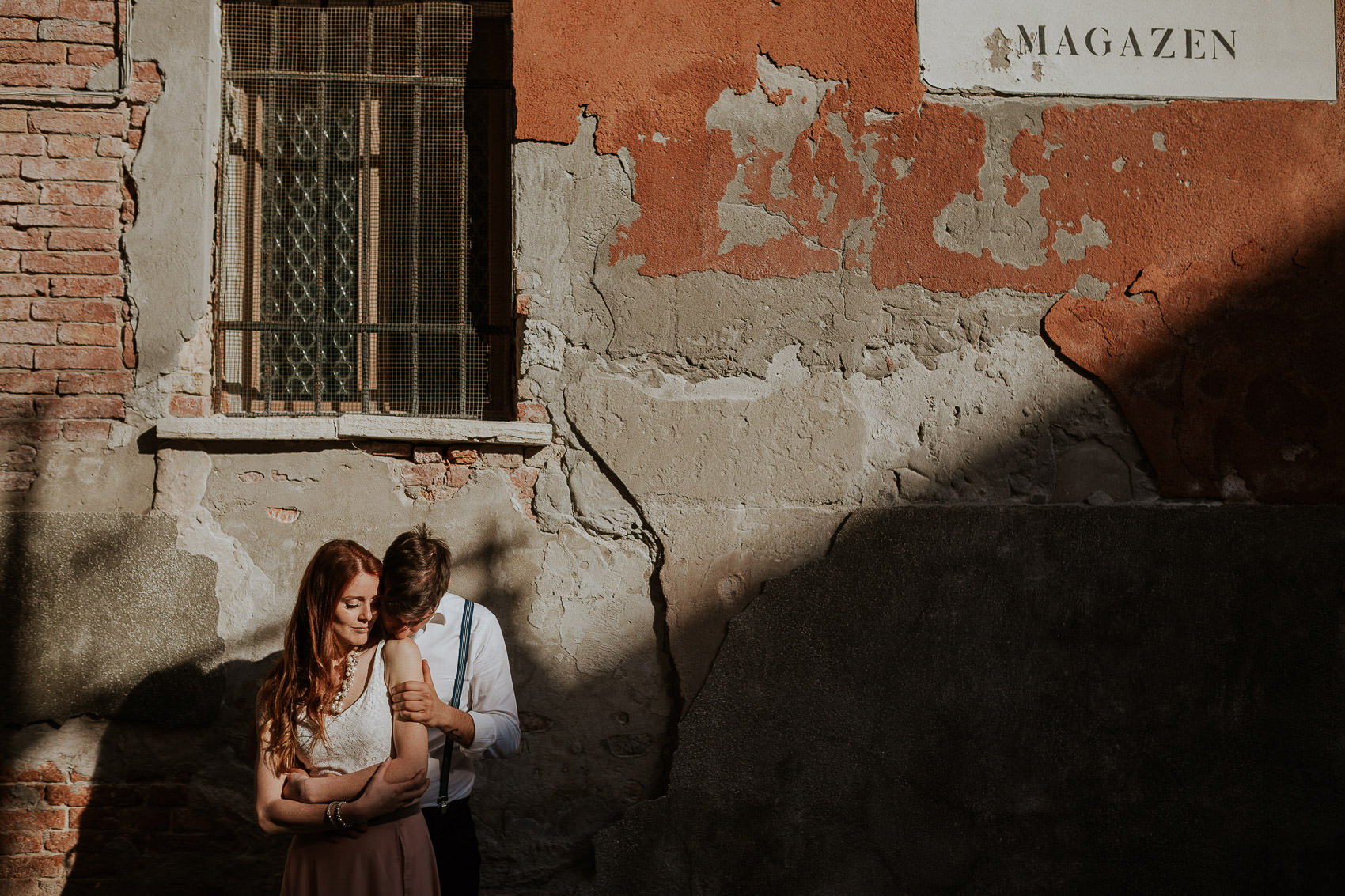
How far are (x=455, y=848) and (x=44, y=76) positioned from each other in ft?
9.67

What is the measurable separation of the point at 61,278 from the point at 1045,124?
3.54 m

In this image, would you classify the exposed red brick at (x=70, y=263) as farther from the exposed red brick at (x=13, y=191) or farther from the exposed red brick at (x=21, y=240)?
the exposed red brick at (x=13, y=191)

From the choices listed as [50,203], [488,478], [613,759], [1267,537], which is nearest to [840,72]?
[488,478]

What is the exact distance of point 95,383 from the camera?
120 inches

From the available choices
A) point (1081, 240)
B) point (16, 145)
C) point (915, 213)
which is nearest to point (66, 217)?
point (16, 145)

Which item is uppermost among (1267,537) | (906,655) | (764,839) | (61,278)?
(61,278)

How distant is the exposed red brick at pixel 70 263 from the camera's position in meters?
3.04

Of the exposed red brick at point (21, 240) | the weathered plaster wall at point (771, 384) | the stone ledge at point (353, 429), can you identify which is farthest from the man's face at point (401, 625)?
the exposed red brick at point (21, 240)

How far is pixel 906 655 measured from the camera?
307 centimetres

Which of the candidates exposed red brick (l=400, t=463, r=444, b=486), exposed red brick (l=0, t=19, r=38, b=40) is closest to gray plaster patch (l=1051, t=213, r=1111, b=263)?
exposed red brick (l=400, t=463, r=444, b=486)

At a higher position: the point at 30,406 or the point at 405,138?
the point at 405,138

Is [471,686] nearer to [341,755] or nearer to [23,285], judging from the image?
[341,755]

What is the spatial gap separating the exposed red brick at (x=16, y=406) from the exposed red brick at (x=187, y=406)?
17.7 inches

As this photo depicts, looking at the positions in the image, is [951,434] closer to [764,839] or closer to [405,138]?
[764,839]
